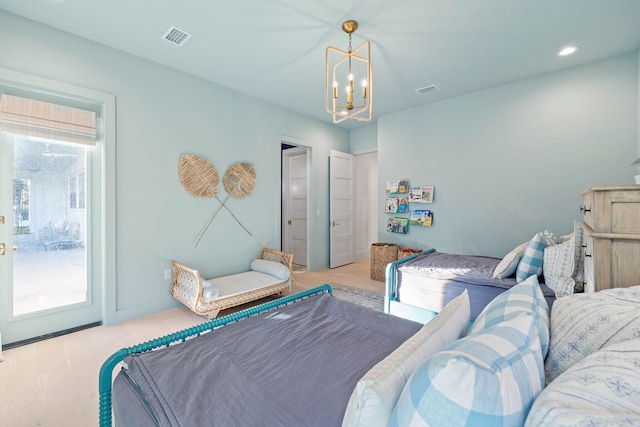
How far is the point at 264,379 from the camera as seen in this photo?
1065 mm

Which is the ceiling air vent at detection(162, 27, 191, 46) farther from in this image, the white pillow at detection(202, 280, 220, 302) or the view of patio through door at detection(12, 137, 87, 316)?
the white pillow at detection(202, 280, 220, 302)

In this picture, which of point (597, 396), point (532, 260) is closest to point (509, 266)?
point (532, 260)

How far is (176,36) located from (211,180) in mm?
1593

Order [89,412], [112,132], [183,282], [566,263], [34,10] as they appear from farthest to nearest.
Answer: [183,282] → [112,132] → [34,10] → [566,263] → [89,412]

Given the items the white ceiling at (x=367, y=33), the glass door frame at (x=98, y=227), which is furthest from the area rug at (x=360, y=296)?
the white ceiling at (x=367, y=33)

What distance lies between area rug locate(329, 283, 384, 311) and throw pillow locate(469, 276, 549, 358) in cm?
230

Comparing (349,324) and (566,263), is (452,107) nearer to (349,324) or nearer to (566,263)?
(566,263)

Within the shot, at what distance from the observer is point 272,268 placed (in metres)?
3.66

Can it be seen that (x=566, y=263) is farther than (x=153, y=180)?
No

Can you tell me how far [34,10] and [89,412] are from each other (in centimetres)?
315

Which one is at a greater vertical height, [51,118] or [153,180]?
[51,118]

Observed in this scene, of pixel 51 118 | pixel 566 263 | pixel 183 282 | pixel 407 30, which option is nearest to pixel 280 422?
pixel 566 263

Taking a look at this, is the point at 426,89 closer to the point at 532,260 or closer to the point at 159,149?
the point at 532,260

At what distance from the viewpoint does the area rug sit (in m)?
3.42
